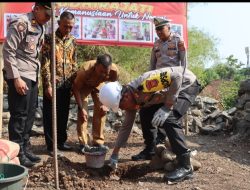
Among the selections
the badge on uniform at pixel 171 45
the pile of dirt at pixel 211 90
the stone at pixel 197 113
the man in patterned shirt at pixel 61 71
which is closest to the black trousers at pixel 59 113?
the man in patterned shirt at pixel 61 71

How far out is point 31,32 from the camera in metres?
4.21

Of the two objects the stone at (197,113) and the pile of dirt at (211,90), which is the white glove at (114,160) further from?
the pile of dirt at (211,90)

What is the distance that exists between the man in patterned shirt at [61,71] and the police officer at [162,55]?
0.96m

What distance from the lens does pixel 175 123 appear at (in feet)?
13.7

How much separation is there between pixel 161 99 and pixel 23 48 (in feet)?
4.89

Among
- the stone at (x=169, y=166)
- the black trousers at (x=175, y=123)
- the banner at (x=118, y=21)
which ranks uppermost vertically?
the banner at (x=118, y=21)

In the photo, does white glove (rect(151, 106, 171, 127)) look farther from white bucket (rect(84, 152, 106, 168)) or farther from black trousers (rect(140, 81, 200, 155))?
white bucket (rect(84, 152, 106, 168))

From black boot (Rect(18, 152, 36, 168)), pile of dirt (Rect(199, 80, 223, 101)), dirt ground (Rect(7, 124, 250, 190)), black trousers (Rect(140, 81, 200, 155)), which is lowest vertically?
pile of dirt (Rect(199, 80, 223, 101))

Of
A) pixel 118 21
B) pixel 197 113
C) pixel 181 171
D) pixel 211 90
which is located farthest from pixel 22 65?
pixel 211 90

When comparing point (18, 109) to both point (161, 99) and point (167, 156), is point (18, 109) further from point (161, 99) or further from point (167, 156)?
point (167, 156)

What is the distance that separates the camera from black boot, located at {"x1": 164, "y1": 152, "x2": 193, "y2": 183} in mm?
4141

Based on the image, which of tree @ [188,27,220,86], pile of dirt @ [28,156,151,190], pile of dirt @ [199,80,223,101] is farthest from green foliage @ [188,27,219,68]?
pile of dirt @ [28,156,151,190]

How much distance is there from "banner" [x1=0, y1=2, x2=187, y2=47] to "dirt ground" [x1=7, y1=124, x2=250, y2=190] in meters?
1.58

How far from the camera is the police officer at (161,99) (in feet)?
13.0
